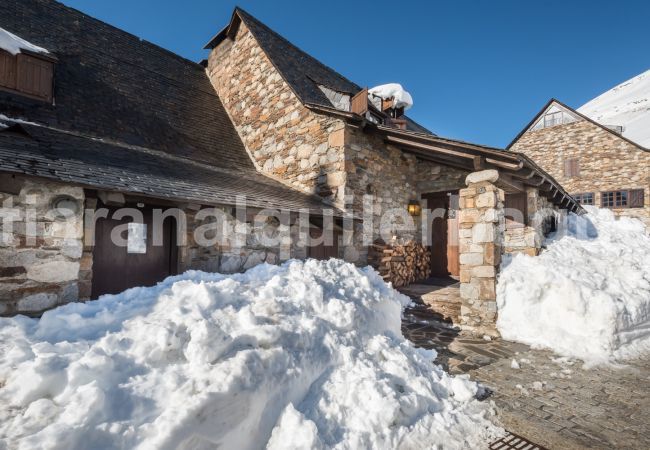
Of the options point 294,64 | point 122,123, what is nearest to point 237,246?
point 122,123

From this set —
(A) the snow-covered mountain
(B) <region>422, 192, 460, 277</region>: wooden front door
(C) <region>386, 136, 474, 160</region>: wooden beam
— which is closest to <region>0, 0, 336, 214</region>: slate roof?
(C) <region>386, 136, 474, 160</region>: wooden beam

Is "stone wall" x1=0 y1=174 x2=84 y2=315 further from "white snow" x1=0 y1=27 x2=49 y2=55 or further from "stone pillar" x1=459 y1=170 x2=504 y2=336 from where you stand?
"stone pillar" x1=459 y1=170 x2=504 y2=336

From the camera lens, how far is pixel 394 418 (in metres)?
2.66

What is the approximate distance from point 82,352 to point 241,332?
1.20 metres

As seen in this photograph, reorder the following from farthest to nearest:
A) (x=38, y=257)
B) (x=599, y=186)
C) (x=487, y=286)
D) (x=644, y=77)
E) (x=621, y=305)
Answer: (x=644, y=77)
(x=599, y=186)
(x=487, y=286)
(x=621, y=305)
(x=38, y=257)

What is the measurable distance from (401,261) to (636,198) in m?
15.2

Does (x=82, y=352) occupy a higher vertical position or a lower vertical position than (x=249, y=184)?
lower

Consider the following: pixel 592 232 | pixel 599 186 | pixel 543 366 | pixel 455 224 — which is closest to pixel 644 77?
pixel 599 186

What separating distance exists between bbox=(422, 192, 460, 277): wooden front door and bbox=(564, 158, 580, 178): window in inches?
519

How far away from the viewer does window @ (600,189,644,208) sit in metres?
15.0

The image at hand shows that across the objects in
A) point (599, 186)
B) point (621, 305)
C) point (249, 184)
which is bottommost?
point (621, 305)

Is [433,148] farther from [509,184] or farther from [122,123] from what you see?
[122,123]

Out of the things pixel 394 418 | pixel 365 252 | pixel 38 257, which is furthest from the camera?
pixel 365 252

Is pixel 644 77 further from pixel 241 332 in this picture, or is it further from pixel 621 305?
pixel 241 332
